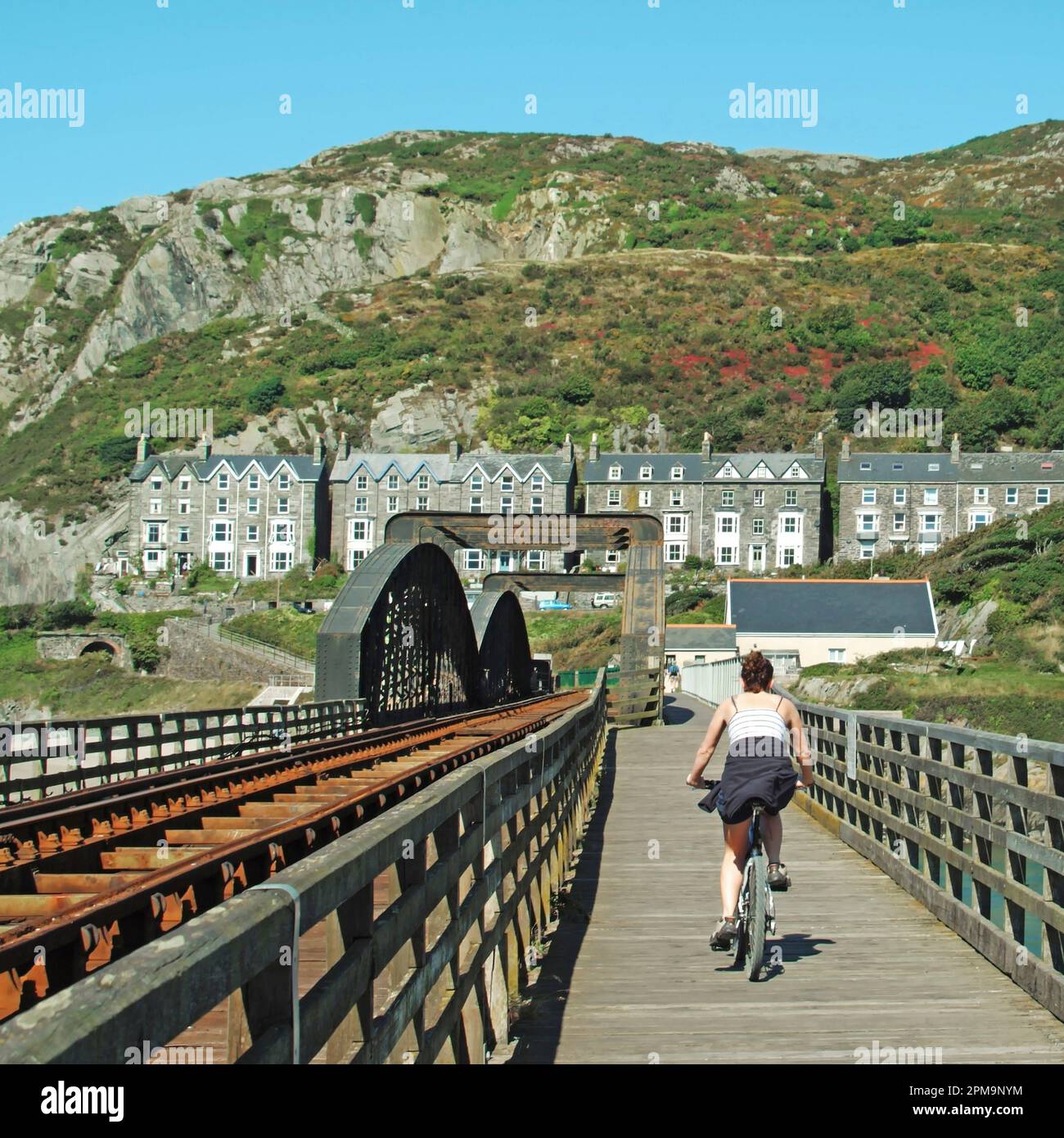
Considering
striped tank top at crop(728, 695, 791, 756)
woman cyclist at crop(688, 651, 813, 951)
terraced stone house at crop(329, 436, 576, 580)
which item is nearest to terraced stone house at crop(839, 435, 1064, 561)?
terraced stone house at crop(329, 436, 576, 580)

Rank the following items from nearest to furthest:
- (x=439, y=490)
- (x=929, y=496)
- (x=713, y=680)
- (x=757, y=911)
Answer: (x=757, y=911) → (x=713, y=680) → (x=929, y=496) → (x=439, y=490)

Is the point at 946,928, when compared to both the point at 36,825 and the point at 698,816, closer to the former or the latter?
the point at 36,825

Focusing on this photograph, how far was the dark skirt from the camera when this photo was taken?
8.14 meters

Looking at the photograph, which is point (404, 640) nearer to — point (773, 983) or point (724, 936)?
point (724, 936)

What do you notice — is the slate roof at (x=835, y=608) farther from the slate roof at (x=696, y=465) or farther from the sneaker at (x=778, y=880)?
the sneaker at (x=778, y=880)

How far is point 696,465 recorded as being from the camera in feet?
337

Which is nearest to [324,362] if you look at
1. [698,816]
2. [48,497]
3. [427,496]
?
[48,497]

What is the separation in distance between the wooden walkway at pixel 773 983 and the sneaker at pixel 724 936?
171 millimetres

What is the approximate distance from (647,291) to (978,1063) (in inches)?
6177

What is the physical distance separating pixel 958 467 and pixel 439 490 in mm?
35966

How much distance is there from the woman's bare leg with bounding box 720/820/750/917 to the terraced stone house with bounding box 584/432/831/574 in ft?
301

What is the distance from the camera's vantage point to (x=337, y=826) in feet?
23.8

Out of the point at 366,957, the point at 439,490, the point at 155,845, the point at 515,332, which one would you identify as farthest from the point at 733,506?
the point at 366,957

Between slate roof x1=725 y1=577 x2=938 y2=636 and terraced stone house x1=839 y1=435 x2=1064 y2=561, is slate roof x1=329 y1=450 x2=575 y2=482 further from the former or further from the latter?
slate roof x1=725 y1=577 x2=938 y2=636
